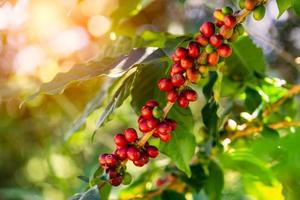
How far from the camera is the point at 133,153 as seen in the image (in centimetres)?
67

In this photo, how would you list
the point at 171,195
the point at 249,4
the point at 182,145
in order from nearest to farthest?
the point at 249,4
the point at 182,145
the point at 171,195

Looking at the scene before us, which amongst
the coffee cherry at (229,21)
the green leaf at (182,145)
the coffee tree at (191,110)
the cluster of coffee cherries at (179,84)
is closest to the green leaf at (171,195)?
the coffee tree at (191,110)

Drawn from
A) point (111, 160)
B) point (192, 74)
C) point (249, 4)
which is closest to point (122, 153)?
point (111, 160)

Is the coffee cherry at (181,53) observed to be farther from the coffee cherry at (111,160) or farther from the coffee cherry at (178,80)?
the coffee cherry at (111,160)

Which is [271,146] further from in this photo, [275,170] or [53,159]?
[53,159]

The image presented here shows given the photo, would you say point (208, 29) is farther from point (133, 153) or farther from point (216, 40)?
point (133, 153)

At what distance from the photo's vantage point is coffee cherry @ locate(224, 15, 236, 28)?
649 millimetres

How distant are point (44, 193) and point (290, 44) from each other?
3.49 ft

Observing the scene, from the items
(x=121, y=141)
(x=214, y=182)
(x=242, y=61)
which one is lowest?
(x=214, y=182)

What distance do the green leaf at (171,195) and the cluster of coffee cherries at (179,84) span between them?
253mm

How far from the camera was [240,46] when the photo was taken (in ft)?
3.32

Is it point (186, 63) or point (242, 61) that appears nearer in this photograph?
point (186, 63)

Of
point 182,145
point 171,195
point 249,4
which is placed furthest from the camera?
point 171,195

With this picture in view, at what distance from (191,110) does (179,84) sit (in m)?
0.18
